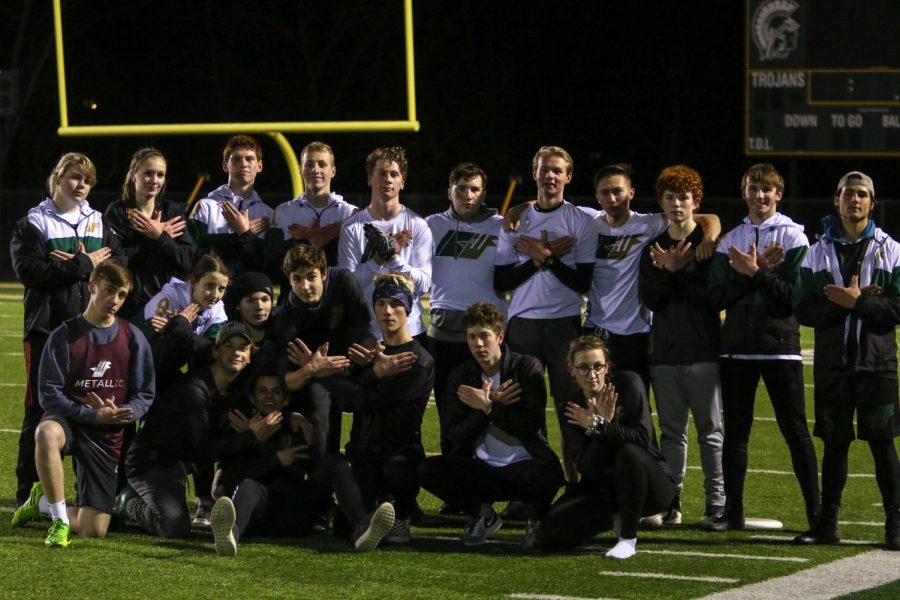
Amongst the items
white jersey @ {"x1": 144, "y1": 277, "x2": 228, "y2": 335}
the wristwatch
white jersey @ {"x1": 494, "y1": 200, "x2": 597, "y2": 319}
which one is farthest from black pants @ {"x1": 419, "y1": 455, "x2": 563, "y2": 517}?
white jersey @ {"x1": 144, "y1": 277, "x2": 228, "y2": 335}

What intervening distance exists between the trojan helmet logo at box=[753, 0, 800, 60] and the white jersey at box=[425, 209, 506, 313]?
40.9 feet

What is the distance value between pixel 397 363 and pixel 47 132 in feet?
93.8

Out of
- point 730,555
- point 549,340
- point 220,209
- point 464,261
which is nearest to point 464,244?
point 464,261

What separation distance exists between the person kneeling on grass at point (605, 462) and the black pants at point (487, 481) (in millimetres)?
108

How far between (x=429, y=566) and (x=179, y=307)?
1876mm

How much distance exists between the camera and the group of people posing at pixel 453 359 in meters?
6.63

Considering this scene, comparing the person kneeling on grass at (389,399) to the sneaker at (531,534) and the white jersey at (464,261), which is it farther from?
the white jersey at (464,261)

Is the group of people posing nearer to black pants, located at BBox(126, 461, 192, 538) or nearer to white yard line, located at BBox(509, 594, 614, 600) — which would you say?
black pants, located at BBox(126, 461, 192, 538)

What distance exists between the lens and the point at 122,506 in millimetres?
6957

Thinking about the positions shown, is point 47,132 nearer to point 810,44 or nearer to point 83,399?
point 810,44

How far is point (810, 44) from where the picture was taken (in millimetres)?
19125

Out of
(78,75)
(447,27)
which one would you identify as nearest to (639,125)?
(447,27)

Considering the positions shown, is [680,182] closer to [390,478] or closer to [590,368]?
[590,368]

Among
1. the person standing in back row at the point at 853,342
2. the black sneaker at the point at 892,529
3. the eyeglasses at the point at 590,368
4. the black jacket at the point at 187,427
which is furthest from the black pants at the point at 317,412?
the black sneaker at the point at 892,529
